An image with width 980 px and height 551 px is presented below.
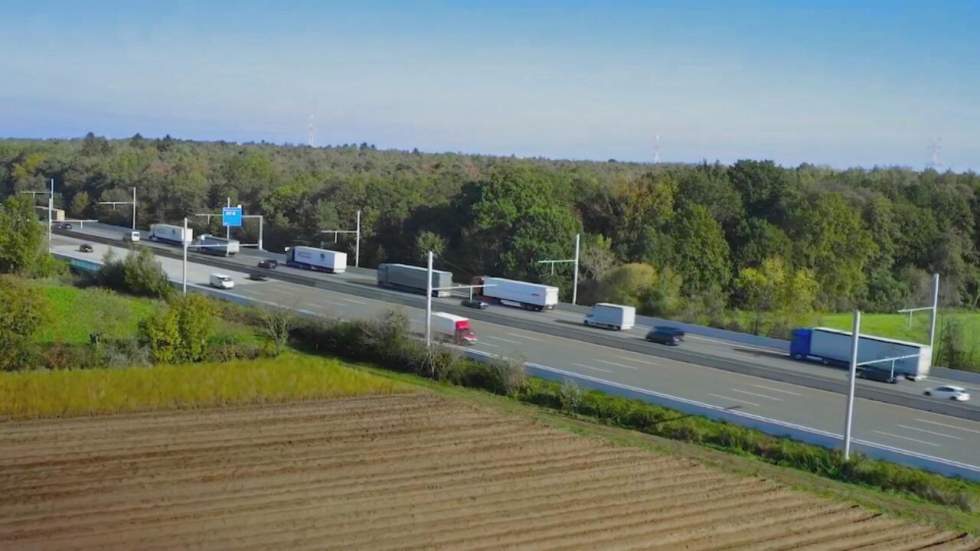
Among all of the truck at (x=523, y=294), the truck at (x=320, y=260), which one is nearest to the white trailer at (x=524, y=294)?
the truck at (x=523, y=294)

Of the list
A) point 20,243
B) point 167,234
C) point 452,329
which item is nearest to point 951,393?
point 452,329

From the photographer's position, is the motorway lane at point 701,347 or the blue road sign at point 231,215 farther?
the blue road sign at point 231,215

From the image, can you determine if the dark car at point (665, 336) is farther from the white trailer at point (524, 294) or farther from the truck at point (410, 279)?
the truck at point (410, 279)

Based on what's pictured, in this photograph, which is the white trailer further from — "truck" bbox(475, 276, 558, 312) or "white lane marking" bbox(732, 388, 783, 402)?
"white lane marking" bbox(732, 388, 783, 402)

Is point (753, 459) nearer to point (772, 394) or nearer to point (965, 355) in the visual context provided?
point (772, 394)

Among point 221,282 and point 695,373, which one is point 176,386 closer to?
point 695,373

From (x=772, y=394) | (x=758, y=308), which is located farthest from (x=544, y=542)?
(x=758, y=308)
